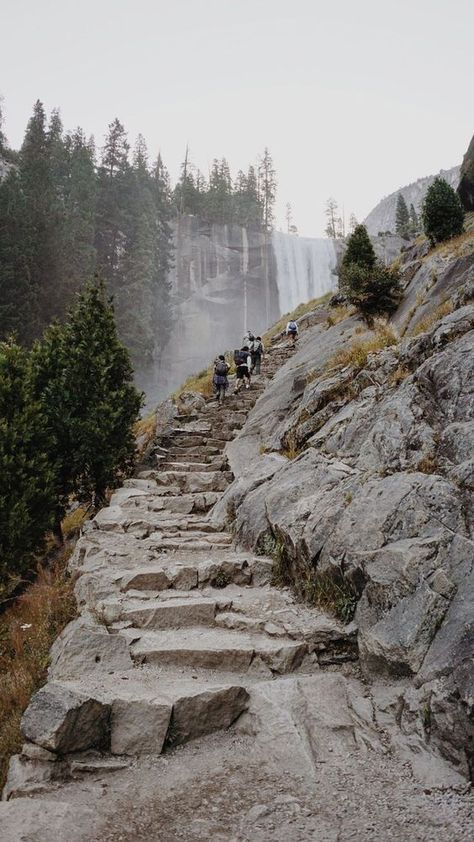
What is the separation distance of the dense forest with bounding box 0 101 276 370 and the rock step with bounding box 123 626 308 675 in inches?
503

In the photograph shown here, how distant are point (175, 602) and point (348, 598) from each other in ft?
7.42

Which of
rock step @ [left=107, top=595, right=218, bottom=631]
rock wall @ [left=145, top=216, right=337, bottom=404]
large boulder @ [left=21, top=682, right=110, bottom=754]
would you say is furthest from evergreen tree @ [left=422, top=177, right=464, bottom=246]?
rock wall @ [left=145, top=216, right=337, bottom=404]

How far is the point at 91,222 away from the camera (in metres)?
44.8

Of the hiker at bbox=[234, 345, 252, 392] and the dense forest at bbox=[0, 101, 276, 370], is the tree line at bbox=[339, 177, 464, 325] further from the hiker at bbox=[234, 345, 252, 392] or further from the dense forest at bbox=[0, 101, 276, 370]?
the dense forest at bbox=[0, 101, 276, 370]

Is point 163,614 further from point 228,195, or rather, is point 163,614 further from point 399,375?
point 228,195

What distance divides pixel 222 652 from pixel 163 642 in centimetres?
78

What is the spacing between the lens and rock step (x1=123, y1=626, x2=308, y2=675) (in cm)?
521

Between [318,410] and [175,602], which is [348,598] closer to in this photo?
[175,602]

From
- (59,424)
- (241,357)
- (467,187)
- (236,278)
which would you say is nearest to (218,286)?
(236,278)

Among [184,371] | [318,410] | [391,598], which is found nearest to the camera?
[391,598]

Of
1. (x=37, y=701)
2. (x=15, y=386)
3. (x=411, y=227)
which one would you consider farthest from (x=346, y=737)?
(x=411, y=227)

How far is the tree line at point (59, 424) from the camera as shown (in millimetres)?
10055

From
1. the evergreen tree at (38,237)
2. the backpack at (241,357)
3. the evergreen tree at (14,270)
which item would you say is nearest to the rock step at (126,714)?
the backpack at (241,357)

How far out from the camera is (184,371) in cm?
5956
